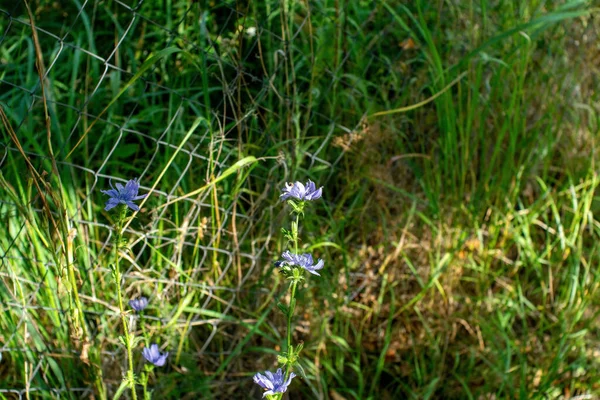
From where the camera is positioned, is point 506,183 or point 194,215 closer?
point 194,215

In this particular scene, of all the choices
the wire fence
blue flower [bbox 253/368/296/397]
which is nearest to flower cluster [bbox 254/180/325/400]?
blue flower [bbox 253/368/296/397]

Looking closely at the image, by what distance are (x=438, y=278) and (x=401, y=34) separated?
0.85 metres

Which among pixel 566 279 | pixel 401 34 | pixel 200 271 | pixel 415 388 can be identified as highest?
pixel 401 34

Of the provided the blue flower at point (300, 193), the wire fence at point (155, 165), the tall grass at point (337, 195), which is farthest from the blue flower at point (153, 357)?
the blue flower at point (300, 193)

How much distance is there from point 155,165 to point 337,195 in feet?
1.94

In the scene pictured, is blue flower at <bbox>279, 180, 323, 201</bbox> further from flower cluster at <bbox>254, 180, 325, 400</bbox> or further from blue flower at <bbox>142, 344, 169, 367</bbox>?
blue flower at <bbox>142, 344, 169, 367</bbox>

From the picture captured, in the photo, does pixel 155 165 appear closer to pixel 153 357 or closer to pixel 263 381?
pixel 153 357

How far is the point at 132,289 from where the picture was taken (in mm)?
2283

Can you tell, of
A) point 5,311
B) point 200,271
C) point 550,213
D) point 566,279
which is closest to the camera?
point 5,311

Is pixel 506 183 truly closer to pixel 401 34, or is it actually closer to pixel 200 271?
pixel 401 34

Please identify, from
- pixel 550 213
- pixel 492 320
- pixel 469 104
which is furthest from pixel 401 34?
pixel 492 320

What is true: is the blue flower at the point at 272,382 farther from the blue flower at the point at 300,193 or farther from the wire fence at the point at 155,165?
the wire fence at the point at 155,165

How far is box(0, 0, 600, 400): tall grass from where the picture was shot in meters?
2.22

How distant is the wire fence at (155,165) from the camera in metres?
2.08
